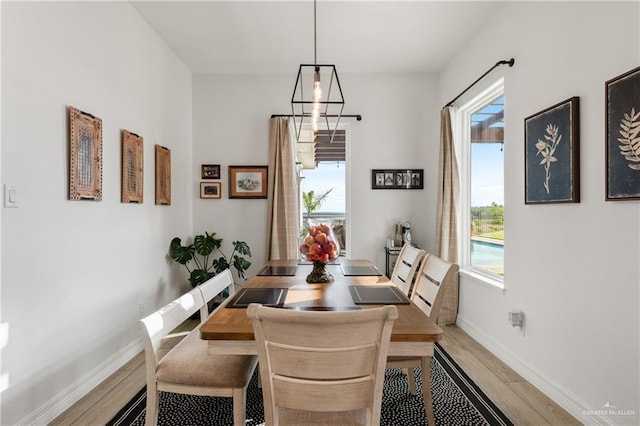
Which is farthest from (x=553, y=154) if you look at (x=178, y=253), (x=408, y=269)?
(x=178, y=253)

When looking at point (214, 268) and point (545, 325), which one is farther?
point (214, 268)

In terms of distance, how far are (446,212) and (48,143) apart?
134 inches

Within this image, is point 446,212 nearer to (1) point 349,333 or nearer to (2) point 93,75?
(1) point 349,333

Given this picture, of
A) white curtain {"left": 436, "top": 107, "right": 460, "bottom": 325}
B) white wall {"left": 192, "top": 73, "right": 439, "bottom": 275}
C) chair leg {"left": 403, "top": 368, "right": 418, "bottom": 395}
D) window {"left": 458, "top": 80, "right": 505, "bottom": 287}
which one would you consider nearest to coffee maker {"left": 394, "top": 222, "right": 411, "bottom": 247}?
white wall {"left": 192, "top": 73, "right": 439, "bottom": 275}

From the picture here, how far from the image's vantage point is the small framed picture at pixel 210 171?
4.39 meters

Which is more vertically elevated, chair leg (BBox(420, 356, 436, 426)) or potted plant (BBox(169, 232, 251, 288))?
potted plant (BBox(169, 232, 251, 288))

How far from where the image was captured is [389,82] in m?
4.40

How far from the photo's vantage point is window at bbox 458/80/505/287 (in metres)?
3.15

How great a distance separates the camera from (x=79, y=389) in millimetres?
2262

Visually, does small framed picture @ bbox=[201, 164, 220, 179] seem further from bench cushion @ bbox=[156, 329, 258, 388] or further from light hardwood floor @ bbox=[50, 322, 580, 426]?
bench cushion @ bbox=[156, 329, 258, 388]

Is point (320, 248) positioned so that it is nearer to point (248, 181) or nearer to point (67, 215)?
point (67, 215)

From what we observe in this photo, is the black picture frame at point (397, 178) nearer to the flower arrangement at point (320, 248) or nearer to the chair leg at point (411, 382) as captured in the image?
the flower arrangement at point (320, 248)

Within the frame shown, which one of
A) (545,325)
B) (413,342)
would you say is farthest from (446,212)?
(413,342)

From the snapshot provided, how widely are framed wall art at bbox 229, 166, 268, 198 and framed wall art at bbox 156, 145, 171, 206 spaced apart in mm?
857
